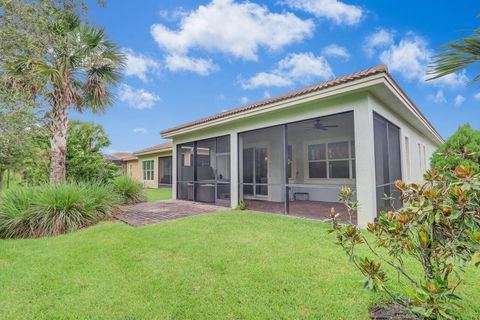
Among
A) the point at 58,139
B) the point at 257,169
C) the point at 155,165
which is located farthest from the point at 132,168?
the point at 257,169

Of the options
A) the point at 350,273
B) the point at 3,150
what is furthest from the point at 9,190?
the point at 350,273

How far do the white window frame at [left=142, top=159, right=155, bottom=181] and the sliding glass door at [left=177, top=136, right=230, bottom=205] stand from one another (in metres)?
9.19

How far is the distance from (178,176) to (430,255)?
34.8 feet

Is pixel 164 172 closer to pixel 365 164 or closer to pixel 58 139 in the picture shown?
pixel 58 139

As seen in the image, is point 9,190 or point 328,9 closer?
point 9,190

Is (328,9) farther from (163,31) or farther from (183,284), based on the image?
(183,284)

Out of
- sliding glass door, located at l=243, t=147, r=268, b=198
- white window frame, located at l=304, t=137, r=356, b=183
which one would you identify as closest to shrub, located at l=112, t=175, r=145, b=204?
sliding glass door, located at l=243, t=147, r=268, b=198

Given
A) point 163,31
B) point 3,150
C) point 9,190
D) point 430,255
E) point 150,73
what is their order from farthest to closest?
point 150,73 → point 163,31 → point 9,190 → point 3,150 → point 430,255

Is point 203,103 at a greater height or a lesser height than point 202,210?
greater

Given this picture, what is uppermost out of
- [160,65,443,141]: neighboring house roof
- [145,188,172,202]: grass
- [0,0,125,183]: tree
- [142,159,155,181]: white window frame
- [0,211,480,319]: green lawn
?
[0,0,125,183]: tree

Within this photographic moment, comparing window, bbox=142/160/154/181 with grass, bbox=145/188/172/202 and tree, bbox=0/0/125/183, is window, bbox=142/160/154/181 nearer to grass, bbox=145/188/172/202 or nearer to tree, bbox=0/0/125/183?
grass, bbox=145/188/172/202

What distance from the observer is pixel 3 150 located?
583 centimetres

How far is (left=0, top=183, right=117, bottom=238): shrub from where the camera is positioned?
585 centimetres

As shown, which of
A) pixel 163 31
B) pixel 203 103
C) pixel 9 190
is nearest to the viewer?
pixel 9 190
